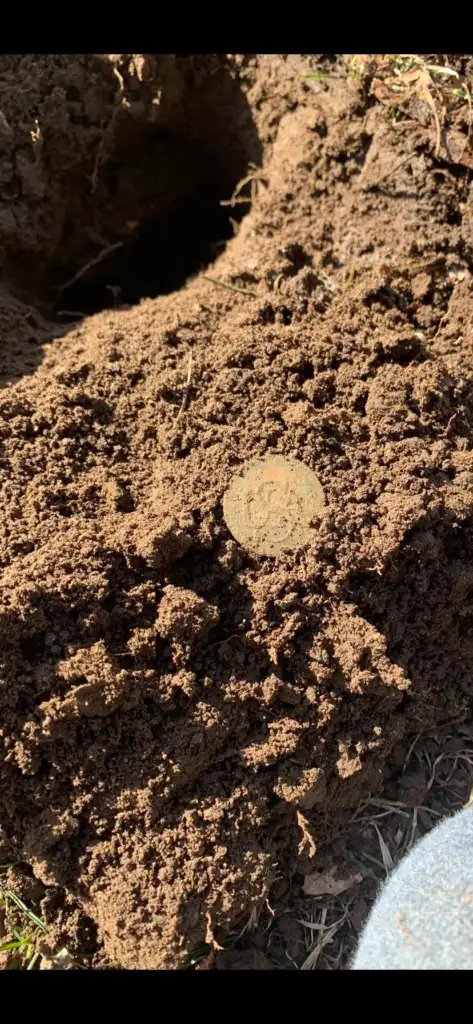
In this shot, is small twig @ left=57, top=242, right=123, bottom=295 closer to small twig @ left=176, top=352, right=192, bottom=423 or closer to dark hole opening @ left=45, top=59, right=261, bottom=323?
dark hole opening @ left=45, top=59, right=261, bottom=323

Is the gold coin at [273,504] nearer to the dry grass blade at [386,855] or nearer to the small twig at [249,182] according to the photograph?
the dry grass blade at [386,855]

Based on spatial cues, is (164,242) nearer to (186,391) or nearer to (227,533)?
(186,391)

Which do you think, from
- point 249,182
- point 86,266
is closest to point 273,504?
point 86,266

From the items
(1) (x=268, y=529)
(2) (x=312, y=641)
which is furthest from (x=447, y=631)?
(1) (x=268, y=529)

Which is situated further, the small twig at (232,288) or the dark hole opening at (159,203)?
the dark hole opening at (159,203)

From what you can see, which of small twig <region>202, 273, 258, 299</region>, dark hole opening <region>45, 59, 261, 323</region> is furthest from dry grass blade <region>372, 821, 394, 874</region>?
dark hole opening <region>45, 59, 261, 323</region>

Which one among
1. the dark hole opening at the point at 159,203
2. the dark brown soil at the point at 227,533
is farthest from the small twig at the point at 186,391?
the dark hole opening at the point at 159,203
